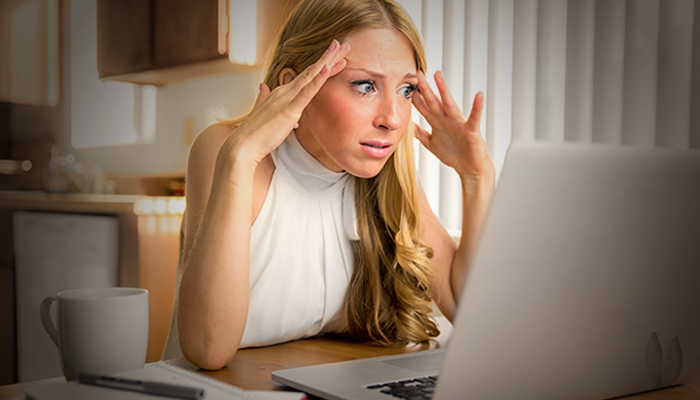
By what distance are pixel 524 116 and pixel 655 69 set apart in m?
0.50

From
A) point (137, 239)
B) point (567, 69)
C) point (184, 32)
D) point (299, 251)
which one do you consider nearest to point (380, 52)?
point (299, 251)

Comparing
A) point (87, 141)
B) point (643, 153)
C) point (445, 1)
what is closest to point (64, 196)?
point (87, 141)

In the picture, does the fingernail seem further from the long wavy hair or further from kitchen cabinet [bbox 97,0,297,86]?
kitchen cabinet [bbox 97,0,297,86]

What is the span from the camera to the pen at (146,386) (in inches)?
21.1

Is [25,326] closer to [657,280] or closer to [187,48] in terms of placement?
[187,48]

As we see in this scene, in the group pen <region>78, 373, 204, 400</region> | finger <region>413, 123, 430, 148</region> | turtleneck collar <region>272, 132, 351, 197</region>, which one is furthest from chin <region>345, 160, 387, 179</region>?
pen <region>78, 373, 204, 400</region>

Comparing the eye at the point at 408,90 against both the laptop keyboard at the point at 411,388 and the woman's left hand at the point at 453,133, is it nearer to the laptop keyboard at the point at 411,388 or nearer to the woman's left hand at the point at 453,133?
the woman's left hand at the point at 453,133

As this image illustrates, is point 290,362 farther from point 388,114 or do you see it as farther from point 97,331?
point 388,114

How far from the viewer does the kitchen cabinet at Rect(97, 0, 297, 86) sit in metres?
3.12

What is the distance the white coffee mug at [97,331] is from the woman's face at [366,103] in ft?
1.73

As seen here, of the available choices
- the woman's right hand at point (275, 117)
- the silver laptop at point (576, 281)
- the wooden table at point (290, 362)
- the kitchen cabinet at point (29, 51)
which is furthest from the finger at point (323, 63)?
the kitchen cabinet at point (29, 51)

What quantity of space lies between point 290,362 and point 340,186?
0.54m

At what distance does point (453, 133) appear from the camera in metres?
1.21

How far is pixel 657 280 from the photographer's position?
21.8 inches
